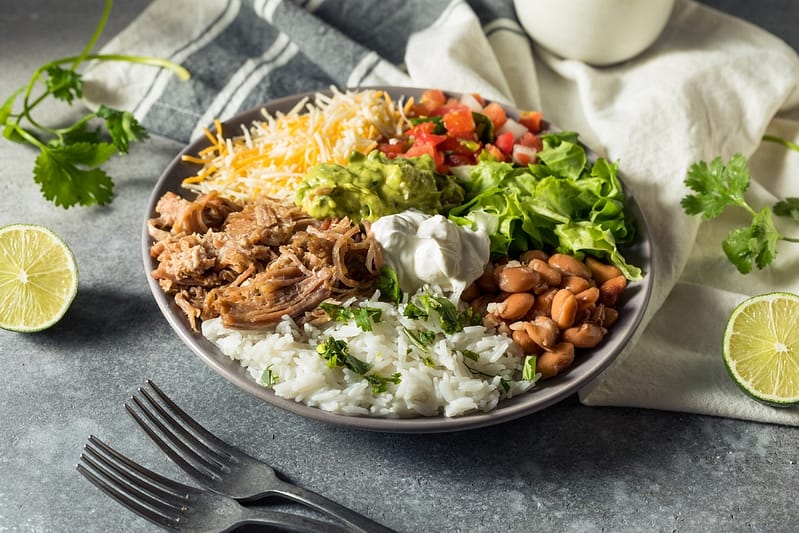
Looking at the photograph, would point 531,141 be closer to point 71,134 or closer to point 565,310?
point 565,310

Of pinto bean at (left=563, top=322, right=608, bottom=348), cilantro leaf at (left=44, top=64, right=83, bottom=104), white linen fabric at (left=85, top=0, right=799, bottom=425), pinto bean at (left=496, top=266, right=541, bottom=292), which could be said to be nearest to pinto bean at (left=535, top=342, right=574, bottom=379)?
pinto bean at (left=563, top=322, right=608, bottom=348)

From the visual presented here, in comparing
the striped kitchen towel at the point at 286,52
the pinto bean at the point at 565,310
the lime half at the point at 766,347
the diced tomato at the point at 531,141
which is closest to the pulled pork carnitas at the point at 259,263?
the pinto bean at the point at 565,310

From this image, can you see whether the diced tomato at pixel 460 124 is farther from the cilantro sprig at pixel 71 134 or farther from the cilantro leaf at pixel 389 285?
the cilantro sprig at pixel 71 134

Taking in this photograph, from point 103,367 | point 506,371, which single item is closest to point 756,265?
point 506,371

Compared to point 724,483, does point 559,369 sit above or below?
above

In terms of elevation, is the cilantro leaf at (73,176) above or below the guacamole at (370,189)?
below

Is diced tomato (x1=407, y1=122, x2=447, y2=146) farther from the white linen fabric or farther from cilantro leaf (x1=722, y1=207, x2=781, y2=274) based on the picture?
cilantro leaf (x1=722, y1=207, x2=781, y2=274)

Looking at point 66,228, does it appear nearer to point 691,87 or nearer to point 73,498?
point 73,498
